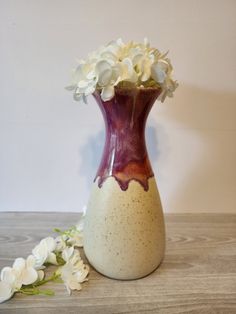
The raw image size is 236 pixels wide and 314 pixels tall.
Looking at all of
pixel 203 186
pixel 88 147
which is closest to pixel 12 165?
pixel 88 147

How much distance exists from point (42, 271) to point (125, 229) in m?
0.19

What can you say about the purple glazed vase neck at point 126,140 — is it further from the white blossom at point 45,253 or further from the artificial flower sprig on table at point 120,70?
the white blossom at point 45,253

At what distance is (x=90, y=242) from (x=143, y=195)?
0.44 feet

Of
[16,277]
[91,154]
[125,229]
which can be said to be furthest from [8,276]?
[91,154]

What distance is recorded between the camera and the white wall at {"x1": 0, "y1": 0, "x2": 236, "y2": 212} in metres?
0.67

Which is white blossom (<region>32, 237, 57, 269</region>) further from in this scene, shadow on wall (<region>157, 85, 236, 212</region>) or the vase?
shadow on wall (<region>157, 85, 236, 212</region>)

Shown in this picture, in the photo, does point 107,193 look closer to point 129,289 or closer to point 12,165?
point 129,289

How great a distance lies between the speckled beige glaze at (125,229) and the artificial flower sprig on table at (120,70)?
16 centimetres

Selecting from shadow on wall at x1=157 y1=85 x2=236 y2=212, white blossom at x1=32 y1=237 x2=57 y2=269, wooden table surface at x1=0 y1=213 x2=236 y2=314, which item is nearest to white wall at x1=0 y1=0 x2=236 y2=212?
shadow on wall at x1=157 y1=85 x2=236 y2=212

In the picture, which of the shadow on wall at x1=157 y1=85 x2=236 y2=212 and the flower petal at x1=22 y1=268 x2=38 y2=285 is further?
the shadow on wall at x1=157 y1=85 x2=236 y2=212

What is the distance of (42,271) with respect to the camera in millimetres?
530

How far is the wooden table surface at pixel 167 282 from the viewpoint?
453 mm

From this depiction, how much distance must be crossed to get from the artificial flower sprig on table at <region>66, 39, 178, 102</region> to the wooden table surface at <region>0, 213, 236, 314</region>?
0.34 m

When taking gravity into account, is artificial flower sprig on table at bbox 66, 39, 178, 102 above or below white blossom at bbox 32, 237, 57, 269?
above
